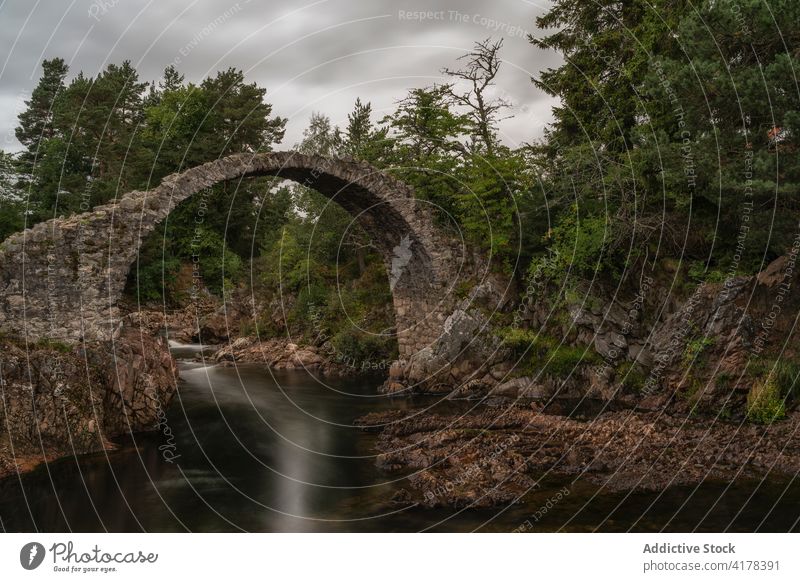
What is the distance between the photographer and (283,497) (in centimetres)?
914

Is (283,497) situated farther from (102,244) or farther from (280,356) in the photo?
(280,356)

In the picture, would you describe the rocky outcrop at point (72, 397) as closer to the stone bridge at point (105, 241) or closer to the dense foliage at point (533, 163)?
the stone bridge at point (105, 241)

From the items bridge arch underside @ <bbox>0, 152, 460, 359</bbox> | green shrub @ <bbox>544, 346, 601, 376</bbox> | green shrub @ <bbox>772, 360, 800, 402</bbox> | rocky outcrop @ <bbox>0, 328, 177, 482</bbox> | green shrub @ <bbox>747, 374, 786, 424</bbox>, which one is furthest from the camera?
green shrub @ <bbox>544, 346, 601, 376</bbox>

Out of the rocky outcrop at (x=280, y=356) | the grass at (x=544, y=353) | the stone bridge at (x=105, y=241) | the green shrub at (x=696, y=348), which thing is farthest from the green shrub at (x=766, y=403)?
the rocky outcrop at (x=280, y=356)

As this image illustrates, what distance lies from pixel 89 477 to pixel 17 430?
1564 millimetres

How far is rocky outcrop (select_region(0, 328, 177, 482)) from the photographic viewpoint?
992 cm

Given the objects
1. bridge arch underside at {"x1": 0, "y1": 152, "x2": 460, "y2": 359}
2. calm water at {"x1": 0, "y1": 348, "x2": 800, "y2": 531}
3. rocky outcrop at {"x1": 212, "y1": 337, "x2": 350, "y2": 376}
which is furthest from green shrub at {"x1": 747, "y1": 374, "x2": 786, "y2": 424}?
rocky outcrop at {"x1": 212, "y1": 337, "x2": 350, "y2": 376}

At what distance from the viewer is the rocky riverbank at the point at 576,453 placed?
8.51 meters

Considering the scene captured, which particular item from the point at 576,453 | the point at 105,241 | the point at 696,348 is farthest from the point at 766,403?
the point at 105,241

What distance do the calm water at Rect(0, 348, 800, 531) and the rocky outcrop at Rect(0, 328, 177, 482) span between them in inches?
17.7

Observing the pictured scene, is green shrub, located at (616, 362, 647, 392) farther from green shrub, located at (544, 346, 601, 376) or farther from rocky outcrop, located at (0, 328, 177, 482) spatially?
rocky outcrop, located at (0, 328, 177, 482)

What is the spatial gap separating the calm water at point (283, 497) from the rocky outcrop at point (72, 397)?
0.45 meters

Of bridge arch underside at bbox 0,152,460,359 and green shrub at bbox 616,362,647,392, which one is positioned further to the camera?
green shrub at bbox 616,362,647,392

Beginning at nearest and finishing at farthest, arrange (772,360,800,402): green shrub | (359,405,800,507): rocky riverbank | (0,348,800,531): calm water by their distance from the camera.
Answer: (0,348,800,531): calm water
(359,405,800,507): rocky riverbank
(772,360,800,402): green shrub
